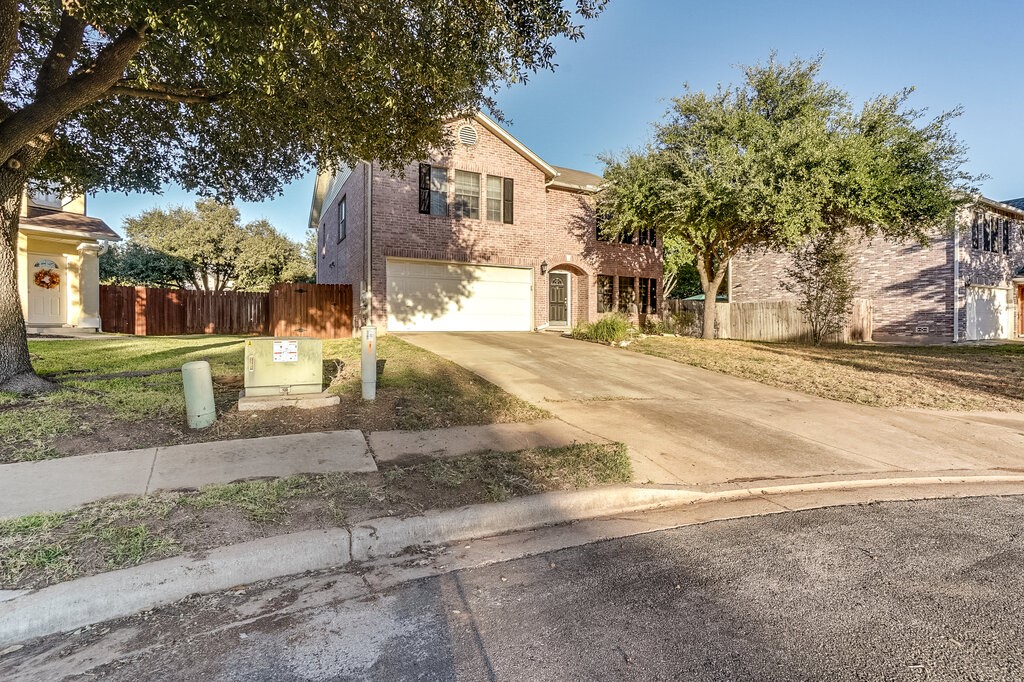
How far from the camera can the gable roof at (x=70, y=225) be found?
16.0 m

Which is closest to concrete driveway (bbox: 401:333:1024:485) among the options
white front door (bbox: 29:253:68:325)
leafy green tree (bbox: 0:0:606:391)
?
leafy green tree (bbox: 0:0:606:391)

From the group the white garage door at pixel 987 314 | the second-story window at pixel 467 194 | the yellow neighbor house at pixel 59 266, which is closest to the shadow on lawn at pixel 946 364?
the white garage door at pixel 987 314

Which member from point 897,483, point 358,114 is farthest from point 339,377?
point 897,483

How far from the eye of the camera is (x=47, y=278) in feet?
55.6

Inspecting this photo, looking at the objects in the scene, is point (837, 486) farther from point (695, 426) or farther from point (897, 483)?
point (695, 426)

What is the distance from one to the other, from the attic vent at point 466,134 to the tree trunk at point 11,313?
1218cm

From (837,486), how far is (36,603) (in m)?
6.00

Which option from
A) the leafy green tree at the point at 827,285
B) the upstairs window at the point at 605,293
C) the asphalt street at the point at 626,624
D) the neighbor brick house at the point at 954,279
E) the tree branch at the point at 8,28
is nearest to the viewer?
the asphalt street at the point at 626,624

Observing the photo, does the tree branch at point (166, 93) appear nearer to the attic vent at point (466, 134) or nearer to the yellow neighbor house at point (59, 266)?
the attic vent at point (466, 134)

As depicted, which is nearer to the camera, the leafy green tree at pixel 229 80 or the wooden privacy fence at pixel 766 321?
the leafy green tree at pixel 229 80

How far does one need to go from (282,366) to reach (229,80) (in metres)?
3.90

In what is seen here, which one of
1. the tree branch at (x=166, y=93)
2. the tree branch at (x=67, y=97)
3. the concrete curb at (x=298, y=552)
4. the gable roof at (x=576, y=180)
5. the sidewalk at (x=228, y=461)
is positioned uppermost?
the gable roof at (x=576, y=180)

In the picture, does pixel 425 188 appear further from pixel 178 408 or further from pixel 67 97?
pixel 178 408

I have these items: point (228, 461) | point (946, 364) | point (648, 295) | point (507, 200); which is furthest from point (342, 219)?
point (946, 364)
